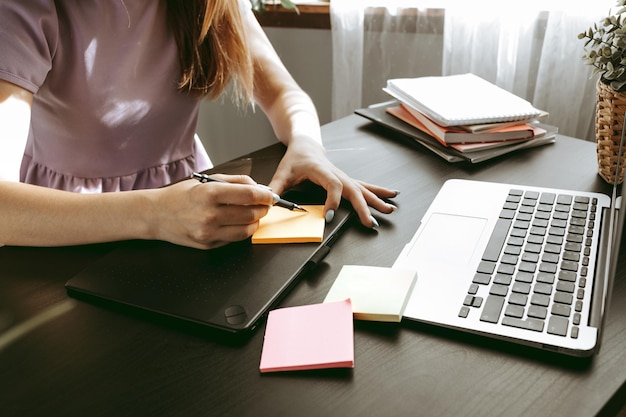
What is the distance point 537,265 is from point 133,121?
0.77m

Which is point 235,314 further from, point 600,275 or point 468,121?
point 468,121

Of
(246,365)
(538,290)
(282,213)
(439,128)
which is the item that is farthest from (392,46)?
(246,365)

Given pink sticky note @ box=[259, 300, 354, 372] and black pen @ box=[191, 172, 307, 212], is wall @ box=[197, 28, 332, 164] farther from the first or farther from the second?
pink sticky note @ box=[259, 300, 354, 372]

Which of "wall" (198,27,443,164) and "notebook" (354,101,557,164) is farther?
"wall" (198,27,443,164)

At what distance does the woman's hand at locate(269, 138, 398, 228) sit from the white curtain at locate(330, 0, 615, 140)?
74 centimetres

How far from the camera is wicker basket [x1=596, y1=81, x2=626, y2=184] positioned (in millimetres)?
838

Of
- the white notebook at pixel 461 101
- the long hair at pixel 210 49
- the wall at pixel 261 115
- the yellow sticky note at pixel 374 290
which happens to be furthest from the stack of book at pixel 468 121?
the wall at pixel 261 115

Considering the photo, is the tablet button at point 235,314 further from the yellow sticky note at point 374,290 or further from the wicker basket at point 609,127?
the wicker basket at point 609,127

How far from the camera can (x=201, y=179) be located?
2.66 ft

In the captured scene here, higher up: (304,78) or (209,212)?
(209,212)

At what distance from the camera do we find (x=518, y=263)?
674 mm

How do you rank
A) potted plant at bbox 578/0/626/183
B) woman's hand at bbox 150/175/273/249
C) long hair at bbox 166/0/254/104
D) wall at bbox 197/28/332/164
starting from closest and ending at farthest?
woman's hand at bbox 150/175/273/249 → potted plant at bbox 578/0/626/183 → long hair at bbox 166/0/254/104 → wall at bbox 197/28/332/164

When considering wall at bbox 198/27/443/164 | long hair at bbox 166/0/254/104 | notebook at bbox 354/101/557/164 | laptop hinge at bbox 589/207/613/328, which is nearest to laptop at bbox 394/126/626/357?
laptop hinge at bbox 589/207/613/328

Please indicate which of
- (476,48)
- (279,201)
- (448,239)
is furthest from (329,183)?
(476,48)
